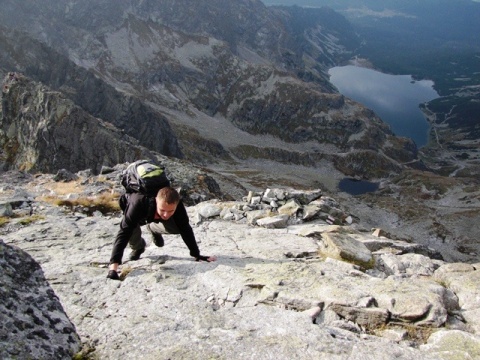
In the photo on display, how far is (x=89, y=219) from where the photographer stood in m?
18.1

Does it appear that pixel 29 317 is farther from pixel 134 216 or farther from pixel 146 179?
pixel 146 179

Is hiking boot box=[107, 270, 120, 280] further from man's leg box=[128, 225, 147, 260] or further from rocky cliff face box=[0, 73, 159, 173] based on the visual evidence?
rocky cliff face box=[0, 73, 159, 173]

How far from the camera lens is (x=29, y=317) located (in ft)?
20.0

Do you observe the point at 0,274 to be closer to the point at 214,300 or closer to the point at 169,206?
the point at 169,206

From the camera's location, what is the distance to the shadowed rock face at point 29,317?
5.41m

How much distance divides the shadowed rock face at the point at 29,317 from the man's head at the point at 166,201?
2.78 m

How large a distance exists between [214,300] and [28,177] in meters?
34.7

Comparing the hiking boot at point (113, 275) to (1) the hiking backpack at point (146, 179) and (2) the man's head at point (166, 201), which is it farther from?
(2) the man's head at point (166, 201)

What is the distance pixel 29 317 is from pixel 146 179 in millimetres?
3933

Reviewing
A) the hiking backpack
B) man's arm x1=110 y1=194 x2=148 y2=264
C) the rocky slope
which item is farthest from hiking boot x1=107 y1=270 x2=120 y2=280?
the hiking backpack

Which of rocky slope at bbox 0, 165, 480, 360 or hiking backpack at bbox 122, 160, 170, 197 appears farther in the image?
hiking backpack at bbox 122, 160, 170, 197

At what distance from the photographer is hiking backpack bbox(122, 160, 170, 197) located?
29.9 ft

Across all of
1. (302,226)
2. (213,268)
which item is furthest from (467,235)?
(213,268)

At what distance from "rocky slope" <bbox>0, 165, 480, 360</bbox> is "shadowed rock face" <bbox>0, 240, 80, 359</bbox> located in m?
0.03
